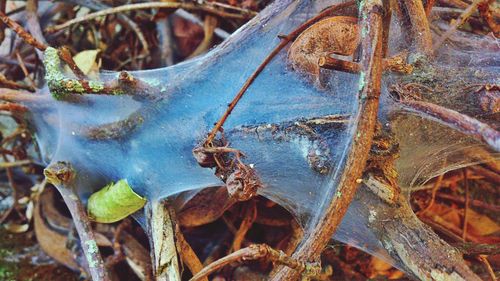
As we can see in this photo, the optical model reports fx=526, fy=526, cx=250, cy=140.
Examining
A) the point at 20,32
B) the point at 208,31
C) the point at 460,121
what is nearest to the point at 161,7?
the point at 208,31

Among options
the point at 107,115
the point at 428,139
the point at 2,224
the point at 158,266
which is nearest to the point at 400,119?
the point at 428,139

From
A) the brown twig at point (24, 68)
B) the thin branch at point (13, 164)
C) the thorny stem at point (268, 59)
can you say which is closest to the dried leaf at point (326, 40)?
the thorny stem at point (268, 59)

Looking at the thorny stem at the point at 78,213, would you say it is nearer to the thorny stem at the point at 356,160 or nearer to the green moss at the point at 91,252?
the green moss at the point at 91,252

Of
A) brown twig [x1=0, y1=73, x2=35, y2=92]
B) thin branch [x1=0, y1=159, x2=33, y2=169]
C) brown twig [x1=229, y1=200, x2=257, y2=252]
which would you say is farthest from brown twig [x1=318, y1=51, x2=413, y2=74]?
thin branch [x1=0, y1=159, x2=33, y2=169]

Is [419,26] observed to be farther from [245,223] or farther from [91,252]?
[91,252]

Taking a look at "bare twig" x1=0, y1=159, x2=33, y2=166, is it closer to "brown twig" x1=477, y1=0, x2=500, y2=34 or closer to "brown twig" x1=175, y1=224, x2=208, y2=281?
"brown twig" x1=175, y1=224, x2=208, y2=281

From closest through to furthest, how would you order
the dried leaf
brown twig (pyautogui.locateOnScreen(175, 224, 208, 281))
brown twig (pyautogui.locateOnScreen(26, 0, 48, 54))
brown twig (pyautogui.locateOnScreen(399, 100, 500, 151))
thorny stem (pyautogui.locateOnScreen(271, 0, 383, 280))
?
brown twig (pyautogui.locateOnScreen(399, 100, 500, 151)) → thorny stem (pyautogui.locateOnScreen(271, 0, 383, 280)) → the dried leaf → brown twig (pyautogui.locateOnScreen(175, 224, 208, 281)) → brown twig (pyautogui.locateOnScreen(26, 0, 48, 54))
